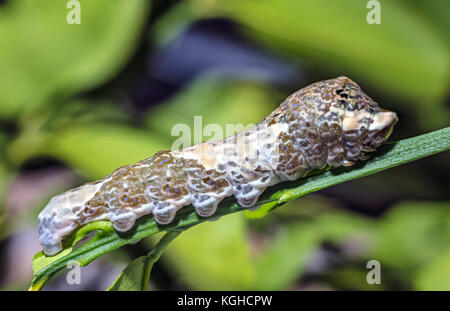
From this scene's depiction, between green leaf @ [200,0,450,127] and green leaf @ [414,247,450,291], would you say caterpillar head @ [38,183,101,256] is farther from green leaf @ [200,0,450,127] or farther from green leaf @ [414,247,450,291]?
green leaf @ [200,0,450,127]

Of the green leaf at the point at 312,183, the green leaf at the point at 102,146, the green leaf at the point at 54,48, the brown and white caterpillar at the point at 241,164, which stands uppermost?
the green leaf at the point at 54,48

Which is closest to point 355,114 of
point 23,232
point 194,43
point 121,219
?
point 121,219

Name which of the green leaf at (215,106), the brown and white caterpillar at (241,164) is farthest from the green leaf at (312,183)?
the green leaf at (215,106)

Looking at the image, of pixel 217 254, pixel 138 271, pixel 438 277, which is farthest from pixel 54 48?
pixel 438 277

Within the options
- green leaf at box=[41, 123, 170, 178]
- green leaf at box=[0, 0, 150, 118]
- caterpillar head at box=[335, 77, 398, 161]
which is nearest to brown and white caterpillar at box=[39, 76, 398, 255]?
caterpillar head at box=[335, 77, 398, 161]

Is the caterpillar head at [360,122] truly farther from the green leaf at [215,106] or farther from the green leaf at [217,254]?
the green leaf at [215,106]
